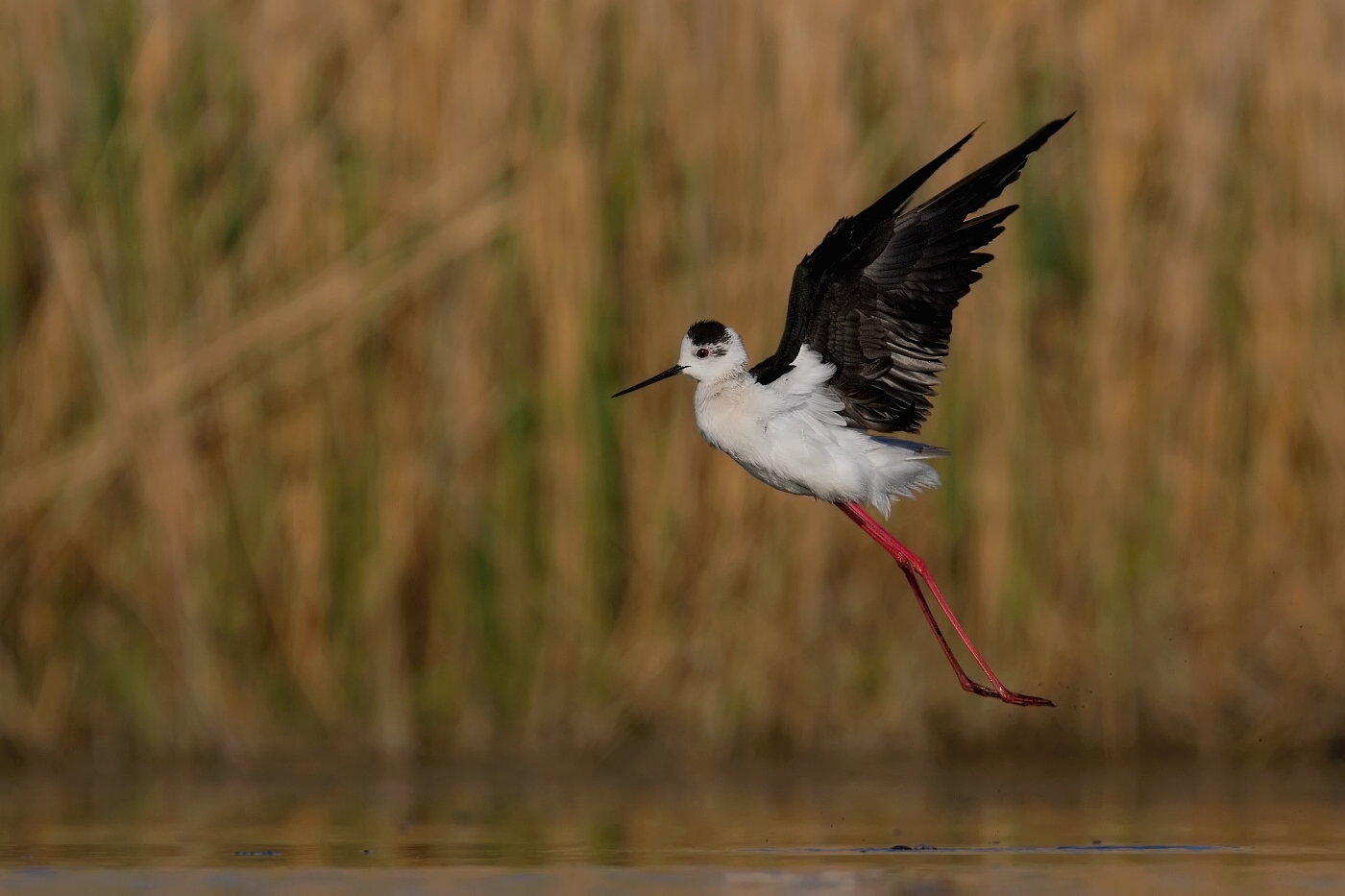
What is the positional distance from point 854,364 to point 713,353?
0.33 m

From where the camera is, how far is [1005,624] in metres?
6.36

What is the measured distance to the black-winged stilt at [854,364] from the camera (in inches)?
190

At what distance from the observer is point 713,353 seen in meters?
5.10

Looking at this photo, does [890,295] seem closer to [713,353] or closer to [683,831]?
[713,353]

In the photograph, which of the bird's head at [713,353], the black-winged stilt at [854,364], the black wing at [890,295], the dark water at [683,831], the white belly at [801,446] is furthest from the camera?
the bird's head at [713,353]

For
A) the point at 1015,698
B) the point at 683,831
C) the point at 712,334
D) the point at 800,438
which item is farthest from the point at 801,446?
the point at 683,831

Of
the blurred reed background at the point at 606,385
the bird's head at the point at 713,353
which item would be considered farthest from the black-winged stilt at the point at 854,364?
the blurred reed background at the point at 606,385

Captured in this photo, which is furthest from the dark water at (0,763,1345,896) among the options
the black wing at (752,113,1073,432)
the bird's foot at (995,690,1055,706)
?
the black wing at (752,113,1073,432)

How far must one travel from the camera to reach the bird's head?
509 centimetres

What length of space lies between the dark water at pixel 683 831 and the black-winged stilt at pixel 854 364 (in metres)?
0.51

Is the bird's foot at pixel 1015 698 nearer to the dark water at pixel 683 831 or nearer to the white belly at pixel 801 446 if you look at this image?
the dark water at pixel 683 831

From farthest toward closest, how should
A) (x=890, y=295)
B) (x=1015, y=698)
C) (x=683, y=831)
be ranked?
(x=683, y=831)
(x=1015, y=698)
(x=890, y=295)

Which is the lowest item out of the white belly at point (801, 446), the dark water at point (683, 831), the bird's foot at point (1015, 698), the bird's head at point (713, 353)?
the dark water at point (683, 831)

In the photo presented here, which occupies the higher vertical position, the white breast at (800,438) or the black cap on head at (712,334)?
the black cap on head at (712,334)
